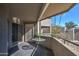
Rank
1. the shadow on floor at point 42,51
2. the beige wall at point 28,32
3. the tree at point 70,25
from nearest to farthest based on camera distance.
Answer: the tree at point 70,25 → the shadow on floor at point 42,51 → the beige wall at point 28,32

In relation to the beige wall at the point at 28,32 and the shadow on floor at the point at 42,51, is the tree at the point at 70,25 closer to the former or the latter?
the shadow on floor at the point at 42,51

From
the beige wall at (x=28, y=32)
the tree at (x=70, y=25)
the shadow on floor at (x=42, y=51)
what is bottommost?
the shadow on floor at (x=42, y=51)

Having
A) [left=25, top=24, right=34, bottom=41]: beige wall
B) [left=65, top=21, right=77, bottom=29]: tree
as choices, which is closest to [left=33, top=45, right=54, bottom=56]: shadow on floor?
[left=25, top=24, right=34, bottom=41]: beige wall

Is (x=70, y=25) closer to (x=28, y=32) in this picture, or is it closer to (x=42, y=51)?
(x=42, y=51)

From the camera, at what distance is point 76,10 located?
5148 millimetres

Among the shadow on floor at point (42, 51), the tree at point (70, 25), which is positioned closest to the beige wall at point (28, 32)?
Answer: the shadow on floor at point (42, 51)

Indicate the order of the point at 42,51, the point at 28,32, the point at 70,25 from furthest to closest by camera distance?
the point at 28,32
the point at 42,51
the point at 70,25

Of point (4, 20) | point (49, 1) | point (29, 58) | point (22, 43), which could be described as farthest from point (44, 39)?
point (4, 20)

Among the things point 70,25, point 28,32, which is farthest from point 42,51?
point 70,25

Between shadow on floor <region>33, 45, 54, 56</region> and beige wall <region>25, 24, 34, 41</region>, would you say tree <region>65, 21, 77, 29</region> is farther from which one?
beige wall <region>25, 24, 34, 41</region>

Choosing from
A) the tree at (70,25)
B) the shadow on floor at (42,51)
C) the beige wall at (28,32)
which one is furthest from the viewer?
the beige wall at (28,32)

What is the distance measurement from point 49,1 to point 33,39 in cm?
208

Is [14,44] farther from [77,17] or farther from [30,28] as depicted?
[77,17]

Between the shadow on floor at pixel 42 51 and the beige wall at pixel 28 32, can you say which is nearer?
the shadow on floor at pixel 42 51
